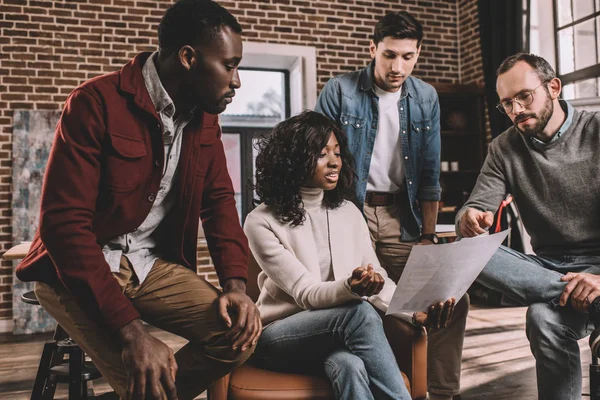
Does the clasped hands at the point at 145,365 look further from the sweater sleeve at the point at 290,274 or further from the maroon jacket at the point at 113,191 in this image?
the sweater sleeve at the point at 290,274

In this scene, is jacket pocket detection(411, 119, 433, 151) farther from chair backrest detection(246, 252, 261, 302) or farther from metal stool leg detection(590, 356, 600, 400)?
metal stool leg detection(590, 356, 600, 400)

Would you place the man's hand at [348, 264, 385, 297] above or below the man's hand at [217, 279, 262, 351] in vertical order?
above

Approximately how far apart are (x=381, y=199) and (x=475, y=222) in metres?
0.53

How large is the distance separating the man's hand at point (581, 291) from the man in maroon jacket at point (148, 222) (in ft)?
3.12

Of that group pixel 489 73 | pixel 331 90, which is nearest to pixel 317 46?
pixel 489 73

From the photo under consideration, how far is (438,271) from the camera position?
147cm

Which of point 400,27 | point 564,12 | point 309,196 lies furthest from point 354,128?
point 564,12

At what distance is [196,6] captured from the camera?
147 centimetres

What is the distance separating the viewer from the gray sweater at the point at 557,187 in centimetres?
194

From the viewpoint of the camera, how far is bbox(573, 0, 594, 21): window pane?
4.70 meters

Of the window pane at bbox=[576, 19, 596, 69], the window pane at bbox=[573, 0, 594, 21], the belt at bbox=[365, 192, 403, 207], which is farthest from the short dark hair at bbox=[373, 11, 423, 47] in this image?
the window pane at bbox=[573, 0, 594, 21]

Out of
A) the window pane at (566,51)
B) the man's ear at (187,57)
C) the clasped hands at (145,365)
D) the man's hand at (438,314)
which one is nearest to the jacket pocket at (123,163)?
the man's ear at (187,57)

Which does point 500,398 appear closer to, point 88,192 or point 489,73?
point 88,192

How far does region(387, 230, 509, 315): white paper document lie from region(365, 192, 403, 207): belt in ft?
2.71
